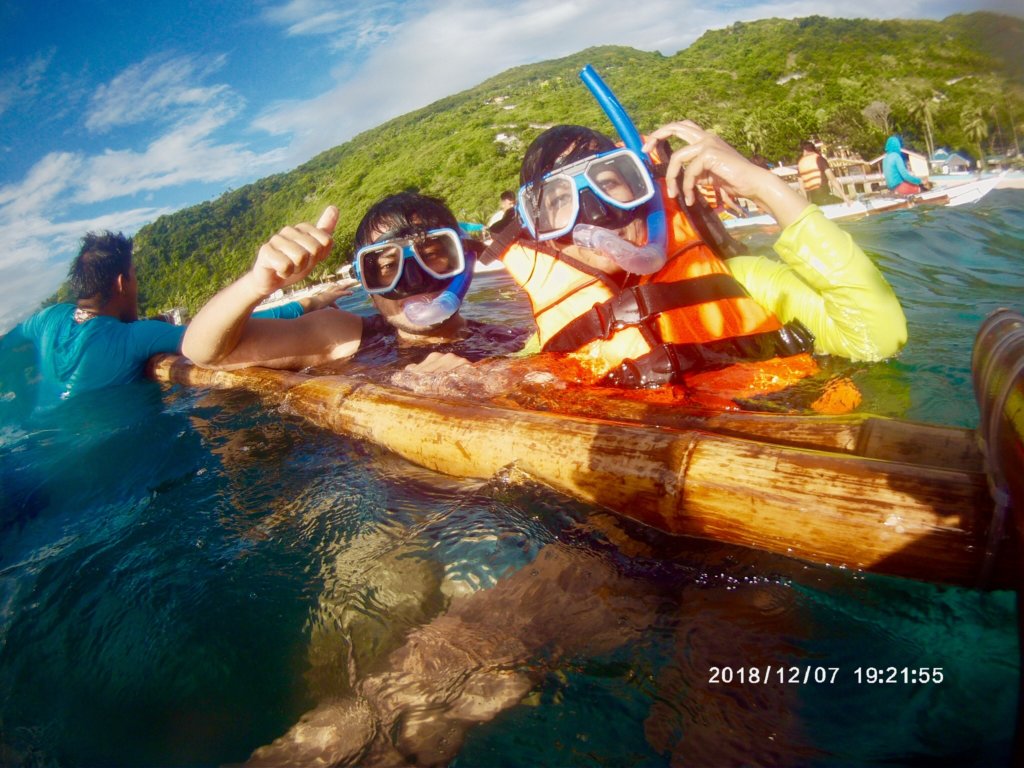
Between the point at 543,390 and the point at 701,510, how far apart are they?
1.29m

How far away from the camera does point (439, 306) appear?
3.54 meters

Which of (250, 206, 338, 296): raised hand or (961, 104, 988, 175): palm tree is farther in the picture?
(250, 206, 338, 296): raised hand

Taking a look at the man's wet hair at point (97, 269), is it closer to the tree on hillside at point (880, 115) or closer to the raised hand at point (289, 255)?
the raised hand at point (289, 255)

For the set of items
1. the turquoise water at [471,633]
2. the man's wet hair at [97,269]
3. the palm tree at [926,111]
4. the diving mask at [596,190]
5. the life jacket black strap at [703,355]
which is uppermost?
the palm tree at [926,111]

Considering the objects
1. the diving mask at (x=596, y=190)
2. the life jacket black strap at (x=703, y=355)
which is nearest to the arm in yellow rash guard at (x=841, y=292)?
the life jacket black strap at (x=703, y=355)

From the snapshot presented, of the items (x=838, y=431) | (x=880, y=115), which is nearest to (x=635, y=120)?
(x=880, y=115)

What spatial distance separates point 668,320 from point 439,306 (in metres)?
1.58

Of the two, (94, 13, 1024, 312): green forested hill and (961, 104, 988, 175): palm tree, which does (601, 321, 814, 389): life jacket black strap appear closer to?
(961, 104, 988, 175): palm tree

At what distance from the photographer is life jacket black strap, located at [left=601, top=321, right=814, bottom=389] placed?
7.91 feet

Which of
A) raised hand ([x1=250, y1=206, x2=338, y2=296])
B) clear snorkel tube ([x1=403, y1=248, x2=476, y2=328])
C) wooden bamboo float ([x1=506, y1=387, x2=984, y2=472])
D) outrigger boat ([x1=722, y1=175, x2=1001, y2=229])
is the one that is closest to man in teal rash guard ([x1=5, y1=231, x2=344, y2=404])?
clear snorkel tube ([x1=403, y1=248, x2=476, y2=328])

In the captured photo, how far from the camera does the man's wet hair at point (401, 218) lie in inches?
142

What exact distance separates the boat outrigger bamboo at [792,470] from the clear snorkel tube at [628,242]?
0.85m

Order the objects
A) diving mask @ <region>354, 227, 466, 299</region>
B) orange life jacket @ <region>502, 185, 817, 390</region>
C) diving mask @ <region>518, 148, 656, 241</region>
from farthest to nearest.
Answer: diving mask @ <region>354, 227, 466, 299</region> → diving mask @ <region>518, 148, 656, 241</region> → orange life jacket @ <region>502, 185, 817, 390</region>

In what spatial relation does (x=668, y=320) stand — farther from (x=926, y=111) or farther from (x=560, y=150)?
(x=926, y=111)
